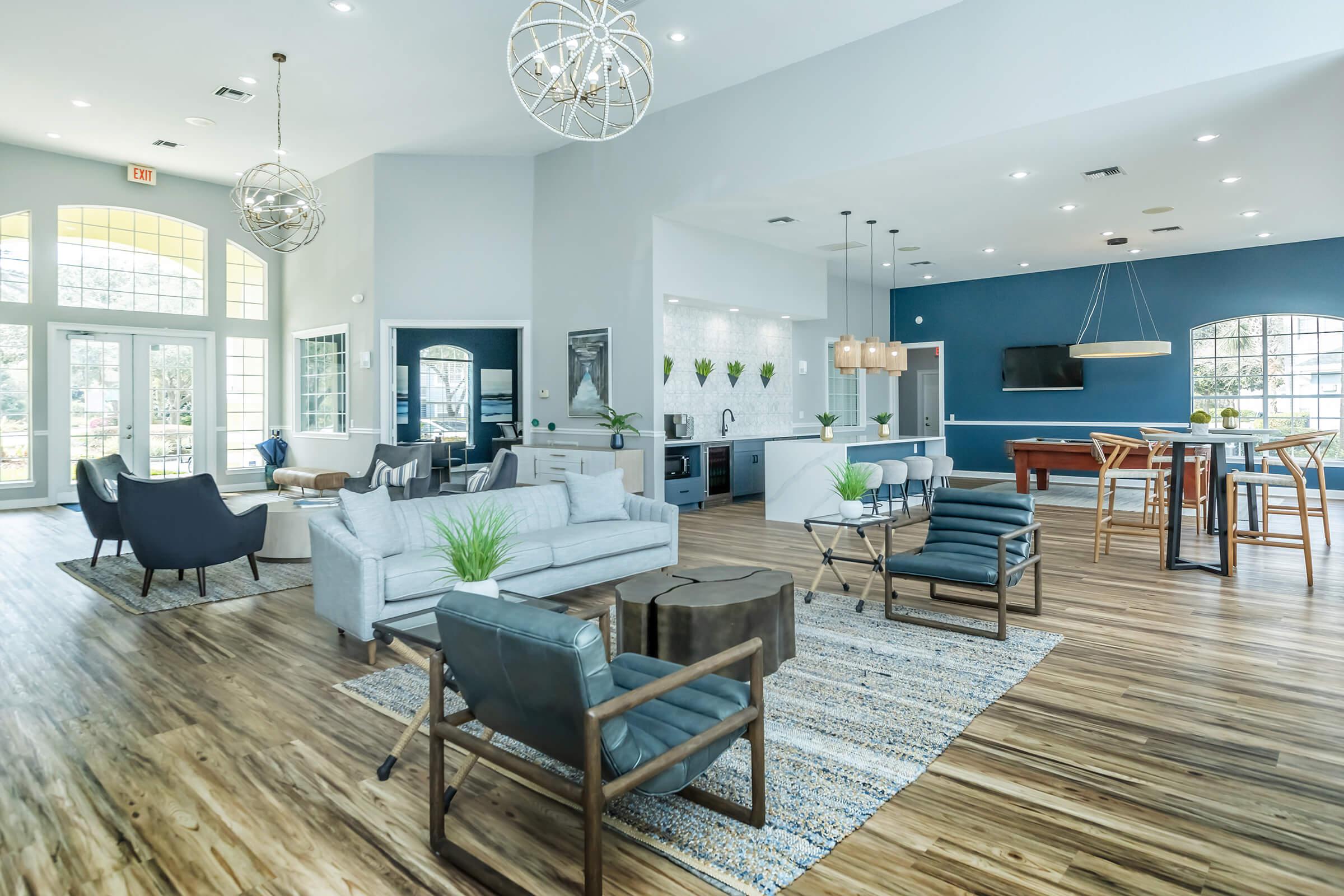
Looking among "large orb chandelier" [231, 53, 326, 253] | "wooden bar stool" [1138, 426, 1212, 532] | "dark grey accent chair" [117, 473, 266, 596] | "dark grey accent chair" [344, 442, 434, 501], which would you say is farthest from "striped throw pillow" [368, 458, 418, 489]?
"wooden bar stool" [1138, 426, 1212, 532]

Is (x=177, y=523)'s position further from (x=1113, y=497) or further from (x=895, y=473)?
(x=1113, y=497)

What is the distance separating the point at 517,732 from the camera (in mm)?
1997

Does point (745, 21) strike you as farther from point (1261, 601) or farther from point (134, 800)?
point (134, 800)

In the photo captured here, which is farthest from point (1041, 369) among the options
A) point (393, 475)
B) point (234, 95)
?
point (234, 95)

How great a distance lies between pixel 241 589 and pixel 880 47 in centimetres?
609

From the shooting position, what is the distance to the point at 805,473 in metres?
7.64

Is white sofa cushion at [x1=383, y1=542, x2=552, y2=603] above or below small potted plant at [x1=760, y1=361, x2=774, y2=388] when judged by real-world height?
below

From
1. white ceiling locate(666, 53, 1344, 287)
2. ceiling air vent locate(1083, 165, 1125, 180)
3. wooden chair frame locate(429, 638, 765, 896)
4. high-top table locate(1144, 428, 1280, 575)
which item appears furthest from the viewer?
ceiling air vent locate(1083, 165, 1125, 180)

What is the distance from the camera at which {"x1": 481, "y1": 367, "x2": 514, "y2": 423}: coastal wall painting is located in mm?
10328

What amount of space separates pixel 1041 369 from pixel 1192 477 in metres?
3.23

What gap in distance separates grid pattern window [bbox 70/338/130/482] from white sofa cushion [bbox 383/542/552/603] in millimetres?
7878

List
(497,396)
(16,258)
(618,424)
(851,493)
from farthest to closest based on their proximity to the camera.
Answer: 1. (497,396)
2. (16,258)
3. (618,424)
4. (851,493)

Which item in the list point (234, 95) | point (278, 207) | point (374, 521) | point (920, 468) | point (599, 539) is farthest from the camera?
point (920, 468)

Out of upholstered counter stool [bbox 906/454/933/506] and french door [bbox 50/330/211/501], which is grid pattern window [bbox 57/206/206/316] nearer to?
french door [bbox 50/330/211/501]
